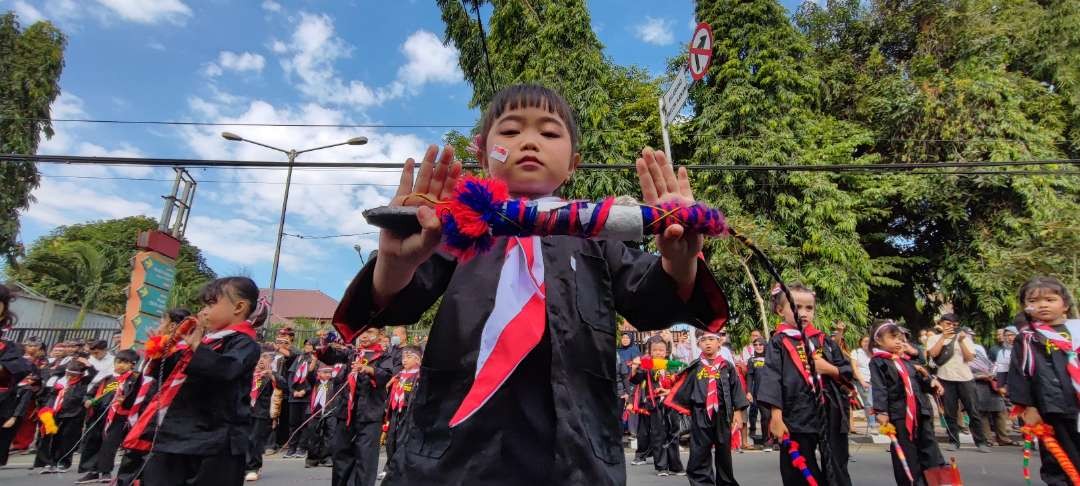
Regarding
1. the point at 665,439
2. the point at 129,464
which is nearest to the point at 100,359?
the point at 129,464

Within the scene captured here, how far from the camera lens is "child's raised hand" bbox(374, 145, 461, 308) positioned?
133 cm

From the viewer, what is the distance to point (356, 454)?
6766 millimetres

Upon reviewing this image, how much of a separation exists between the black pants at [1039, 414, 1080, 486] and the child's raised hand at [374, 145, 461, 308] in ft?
18.3

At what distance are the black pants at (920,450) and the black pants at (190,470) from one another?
19.1ft

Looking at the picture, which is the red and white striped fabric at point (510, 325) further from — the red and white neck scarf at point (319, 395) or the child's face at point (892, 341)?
the red and white neck scarf at point (319, 395)

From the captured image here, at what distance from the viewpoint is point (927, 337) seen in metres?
11.6

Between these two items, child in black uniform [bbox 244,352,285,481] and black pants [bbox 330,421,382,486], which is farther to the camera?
child in black uniform [bbox 244,352,285,481]

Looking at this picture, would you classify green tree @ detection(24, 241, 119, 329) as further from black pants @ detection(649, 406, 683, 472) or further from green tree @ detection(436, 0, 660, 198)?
black pants @ detection(649, 406, 683, 472)

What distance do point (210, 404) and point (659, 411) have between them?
6.59 m

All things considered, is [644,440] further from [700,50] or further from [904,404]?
[700,50]

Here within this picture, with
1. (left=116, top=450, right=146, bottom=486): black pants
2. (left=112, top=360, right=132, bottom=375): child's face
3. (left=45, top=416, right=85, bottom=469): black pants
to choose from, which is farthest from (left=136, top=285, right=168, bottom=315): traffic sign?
(left=116, top=450, right=146, bottom=486): black pants

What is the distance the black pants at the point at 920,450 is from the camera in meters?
5.63

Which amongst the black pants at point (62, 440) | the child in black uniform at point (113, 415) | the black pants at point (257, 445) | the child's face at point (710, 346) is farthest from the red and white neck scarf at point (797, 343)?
the black pants at point (62, 440)

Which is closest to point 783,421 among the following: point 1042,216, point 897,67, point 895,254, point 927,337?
point 927,337
